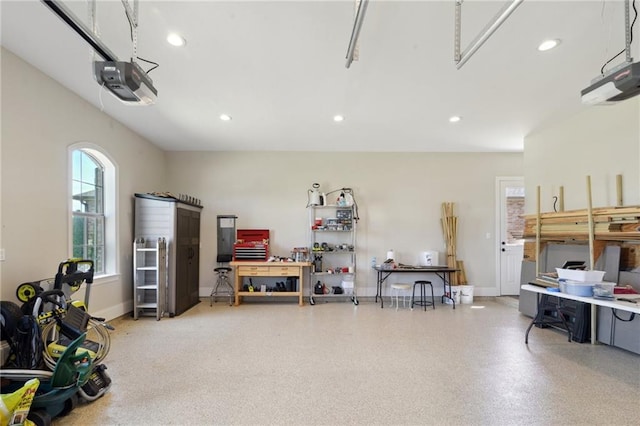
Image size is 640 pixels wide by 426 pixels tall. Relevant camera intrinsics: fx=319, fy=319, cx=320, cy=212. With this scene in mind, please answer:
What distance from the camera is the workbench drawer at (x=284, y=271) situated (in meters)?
5.88

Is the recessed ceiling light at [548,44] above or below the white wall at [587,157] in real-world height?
above

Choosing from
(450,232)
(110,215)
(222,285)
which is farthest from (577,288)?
(110,215)

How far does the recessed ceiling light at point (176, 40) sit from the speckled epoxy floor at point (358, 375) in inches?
118

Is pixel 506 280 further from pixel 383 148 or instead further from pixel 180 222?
pixel 180 222

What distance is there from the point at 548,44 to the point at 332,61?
6.29ft

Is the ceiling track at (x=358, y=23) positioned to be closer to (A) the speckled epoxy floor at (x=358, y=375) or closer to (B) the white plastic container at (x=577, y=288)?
(A) the speckled epoxy floor at (x=358, y=375)

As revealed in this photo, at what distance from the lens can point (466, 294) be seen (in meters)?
6.17

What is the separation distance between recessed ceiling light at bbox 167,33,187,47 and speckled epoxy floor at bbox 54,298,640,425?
2999mm

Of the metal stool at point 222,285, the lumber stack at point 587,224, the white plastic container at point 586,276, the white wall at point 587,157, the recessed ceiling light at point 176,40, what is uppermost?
the recessed ceiling light at point 176,40

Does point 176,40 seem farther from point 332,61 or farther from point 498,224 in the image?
point 498,224

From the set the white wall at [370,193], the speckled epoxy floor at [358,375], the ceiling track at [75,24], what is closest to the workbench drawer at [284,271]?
the white wall at [370,193]

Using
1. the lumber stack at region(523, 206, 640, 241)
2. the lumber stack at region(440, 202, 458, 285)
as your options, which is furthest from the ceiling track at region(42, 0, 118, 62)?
the lumber stack at region(440, 202, 458, 285)

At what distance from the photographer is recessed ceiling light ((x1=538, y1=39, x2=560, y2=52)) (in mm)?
2771

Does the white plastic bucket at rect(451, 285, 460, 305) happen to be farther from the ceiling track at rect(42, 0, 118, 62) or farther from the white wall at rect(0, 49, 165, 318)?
the ceiling track at rect(42, 0, 118, 62)
